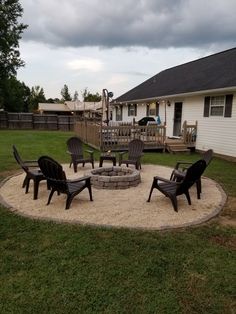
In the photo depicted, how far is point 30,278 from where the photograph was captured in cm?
327

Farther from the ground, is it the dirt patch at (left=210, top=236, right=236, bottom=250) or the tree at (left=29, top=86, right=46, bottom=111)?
the tree at (left=29, top=86, right=46, bottom=111)

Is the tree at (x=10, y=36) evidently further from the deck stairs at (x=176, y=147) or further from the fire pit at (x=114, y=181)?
the fire pit at (x=114, y=181)

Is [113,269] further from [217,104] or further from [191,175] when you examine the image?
[217,104]

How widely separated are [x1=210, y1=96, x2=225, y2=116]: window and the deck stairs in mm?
1988

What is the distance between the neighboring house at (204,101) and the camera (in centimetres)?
1221

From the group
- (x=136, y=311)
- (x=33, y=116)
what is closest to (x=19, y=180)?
(x=136, y=311)

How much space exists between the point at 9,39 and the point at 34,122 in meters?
8.06

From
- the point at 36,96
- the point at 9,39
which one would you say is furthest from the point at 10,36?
the point at 36,96

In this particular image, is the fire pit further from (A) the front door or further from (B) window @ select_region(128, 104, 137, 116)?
(B) window @ select_region(128, 104, 137, 116)

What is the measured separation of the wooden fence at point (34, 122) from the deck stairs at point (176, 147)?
1645 cm

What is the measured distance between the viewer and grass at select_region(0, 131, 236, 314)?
2895 mm

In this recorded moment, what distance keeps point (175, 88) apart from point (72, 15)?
26.8 ft

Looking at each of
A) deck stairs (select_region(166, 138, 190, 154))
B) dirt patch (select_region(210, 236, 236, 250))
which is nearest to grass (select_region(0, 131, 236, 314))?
dirt patch (select_region(210, 236, 236, 250))

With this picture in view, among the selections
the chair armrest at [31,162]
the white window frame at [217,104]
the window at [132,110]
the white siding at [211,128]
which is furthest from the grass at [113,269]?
the window at [132,110]
